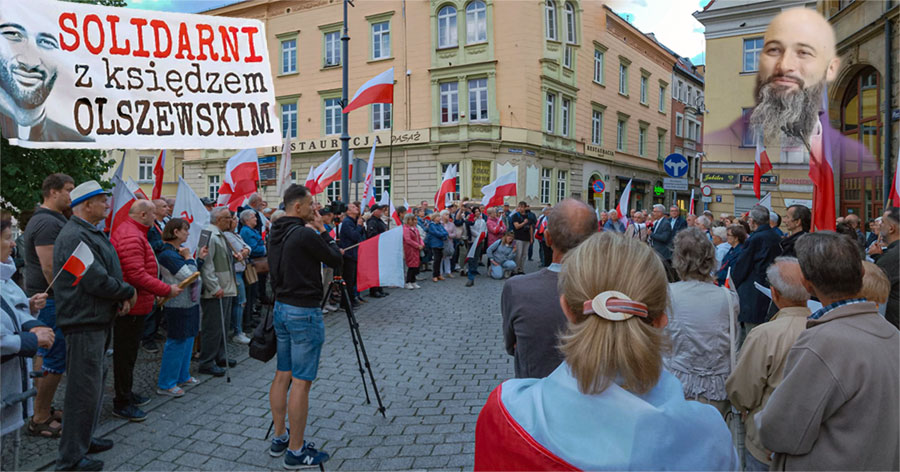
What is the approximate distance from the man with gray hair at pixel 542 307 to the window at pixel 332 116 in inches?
1073

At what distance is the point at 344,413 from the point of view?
4.70 metres

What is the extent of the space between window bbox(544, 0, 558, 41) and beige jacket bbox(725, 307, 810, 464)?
995 inches

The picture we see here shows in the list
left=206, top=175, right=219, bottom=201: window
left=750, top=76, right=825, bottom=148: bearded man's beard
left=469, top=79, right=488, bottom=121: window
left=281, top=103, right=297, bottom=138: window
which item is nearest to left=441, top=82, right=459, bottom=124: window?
left=469, top=79, right=488, bottom=121: window

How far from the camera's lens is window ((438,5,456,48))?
84.2 feet

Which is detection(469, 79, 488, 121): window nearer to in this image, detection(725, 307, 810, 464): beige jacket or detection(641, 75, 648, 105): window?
detection(641, 75, 648, 105): window

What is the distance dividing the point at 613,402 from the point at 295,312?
3.03m

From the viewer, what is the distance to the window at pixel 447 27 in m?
25.7

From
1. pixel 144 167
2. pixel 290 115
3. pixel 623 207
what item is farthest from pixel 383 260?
pixel 144 167

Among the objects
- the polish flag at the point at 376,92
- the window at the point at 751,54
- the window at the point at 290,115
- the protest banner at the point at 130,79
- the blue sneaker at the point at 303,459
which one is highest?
the window at the point at 290,115

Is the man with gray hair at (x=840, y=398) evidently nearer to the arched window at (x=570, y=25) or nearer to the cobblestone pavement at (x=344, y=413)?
the cobblestone pavement at (x=344, y=413)

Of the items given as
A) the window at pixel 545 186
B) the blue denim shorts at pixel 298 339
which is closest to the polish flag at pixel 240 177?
the blue denim shorts at pixel 298 339

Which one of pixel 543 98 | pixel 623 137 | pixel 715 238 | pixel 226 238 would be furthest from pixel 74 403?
pixel 623 137

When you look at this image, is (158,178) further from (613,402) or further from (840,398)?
(840,398)

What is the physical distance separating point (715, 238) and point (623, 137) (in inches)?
1072
